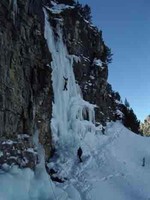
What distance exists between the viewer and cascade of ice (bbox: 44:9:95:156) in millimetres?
25841

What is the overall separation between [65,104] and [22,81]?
8.04 metres

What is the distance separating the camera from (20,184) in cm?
1561

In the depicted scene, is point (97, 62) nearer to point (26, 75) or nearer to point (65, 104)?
point (65, 104)

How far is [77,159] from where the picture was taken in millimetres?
25531

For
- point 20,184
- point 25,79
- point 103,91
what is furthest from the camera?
point 103,91

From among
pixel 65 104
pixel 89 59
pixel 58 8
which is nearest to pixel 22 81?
pixel 65 104

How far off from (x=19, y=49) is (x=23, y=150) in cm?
499

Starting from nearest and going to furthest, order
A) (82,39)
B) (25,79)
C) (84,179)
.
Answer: (25,79)
(84,179)
(82,39)

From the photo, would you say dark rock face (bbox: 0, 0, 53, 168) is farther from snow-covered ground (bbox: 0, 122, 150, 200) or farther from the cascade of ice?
the cascade of ice

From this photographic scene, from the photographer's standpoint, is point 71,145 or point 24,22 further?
point 71,145

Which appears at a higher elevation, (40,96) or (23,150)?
(40,96)

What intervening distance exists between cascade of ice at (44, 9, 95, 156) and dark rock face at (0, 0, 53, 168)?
1919mm

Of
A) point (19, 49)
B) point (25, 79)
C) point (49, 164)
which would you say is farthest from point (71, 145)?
point (19, 49)

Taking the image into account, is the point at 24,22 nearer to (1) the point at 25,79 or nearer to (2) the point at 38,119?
(1) the point at 25,79
